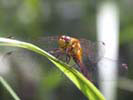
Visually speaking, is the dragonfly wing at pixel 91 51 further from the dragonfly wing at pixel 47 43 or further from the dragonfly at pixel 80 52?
the dragonfly wing at pixel 47 43

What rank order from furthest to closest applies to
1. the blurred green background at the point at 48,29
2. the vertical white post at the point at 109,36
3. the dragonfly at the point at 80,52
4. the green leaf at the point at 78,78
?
1. the blurred green background at the point at 48,29
2. the vertical white post at the point at 109,36
3. the dragonfly at the point at 80,52
4. the green leaf at the point at 78,78

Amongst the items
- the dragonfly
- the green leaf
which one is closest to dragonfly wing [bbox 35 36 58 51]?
the dragonfly

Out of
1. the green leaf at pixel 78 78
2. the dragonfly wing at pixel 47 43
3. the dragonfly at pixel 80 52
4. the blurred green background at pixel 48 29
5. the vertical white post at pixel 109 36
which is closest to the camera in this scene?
the green leaf at pixel 78 78

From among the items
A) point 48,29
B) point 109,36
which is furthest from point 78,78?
point 48,29

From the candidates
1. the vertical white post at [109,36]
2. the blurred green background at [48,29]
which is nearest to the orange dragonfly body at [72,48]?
the vertical white post at [109,36]

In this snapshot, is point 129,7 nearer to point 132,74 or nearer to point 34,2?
point 34,2

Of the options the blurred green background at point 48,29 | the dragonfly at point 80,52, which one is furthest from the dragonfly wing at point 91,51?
the blurred green background at point 48,29

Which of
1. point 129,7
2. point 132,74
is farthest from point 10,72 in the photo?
point 129,7

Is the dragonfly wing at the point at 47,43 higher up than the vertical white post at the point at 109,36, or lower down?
higher up

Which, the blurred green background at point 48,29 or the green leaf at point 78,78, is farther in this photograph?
the blurred green background at point 48,29
